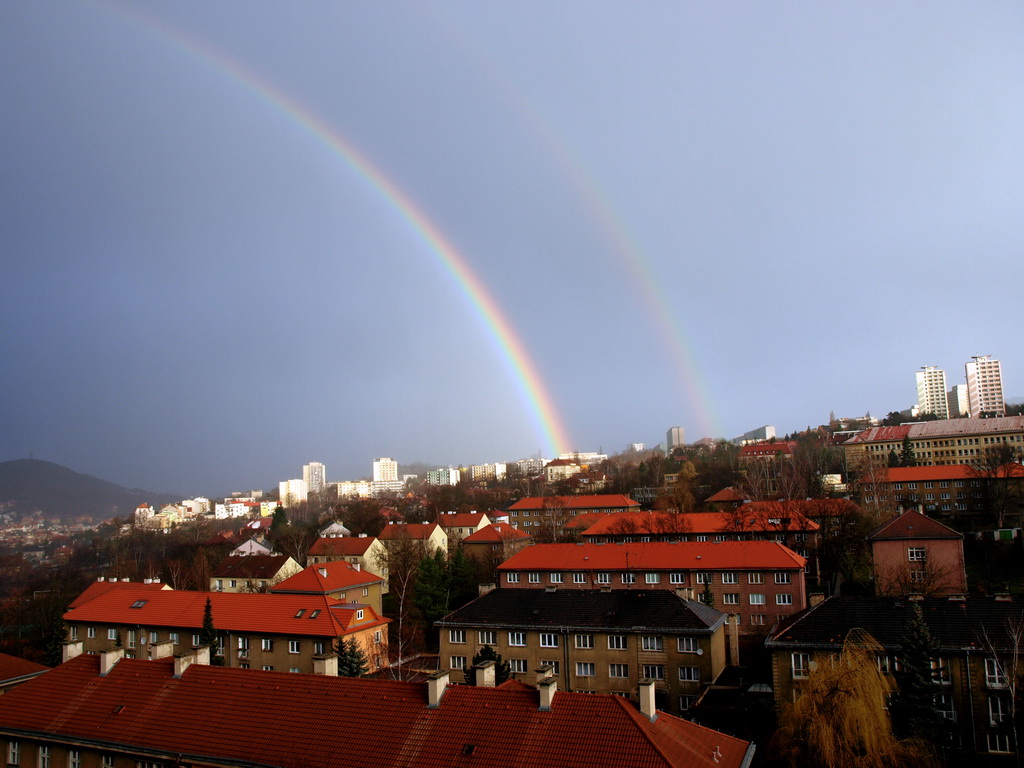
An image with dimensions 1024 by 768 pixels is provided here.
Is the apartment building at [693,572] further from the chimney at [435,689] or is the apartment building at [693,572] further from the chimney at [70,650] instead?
the chimney at [70,650]

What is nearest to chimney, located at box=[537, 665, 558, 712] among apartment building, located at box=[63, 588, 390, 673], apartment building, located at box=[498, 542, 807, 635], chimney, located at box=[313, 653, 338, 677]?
chimney, located at box=[313, 653, 338, 677]

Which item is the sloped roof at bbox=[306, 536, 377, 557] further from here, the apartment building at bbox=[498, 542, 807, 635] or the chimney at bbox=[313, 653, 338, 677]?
the chimney at bbox=[313, 653, 338, 677]

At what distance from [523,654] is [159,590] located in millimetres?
26604

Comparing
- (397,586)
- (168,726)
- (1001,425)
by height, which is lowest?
(397,586)

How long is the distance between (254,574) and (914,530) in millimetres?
57519

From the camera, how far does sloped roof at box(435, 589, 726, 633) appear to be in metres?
35.6

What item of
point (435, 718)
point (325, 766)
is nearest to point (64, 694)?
point (325, 766)

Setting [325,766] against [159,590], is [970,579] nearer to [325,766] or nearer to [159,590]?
[325,766]

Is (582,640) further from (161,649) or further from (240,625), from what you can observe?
(240,625)

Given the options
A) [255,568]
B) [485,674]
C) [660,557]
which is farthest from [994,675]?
[255,568]

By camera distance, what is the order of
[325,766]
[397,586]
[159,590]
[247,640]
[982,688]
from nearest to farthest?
[325,766] < [982,688] < [247,640] < [159,590] < [397,586]

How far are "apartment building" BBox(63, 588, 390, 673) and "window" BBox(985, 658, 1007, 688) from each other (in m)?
30.6

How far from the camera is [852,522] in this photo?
5859cm

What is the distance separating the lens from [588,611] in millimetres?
37594
